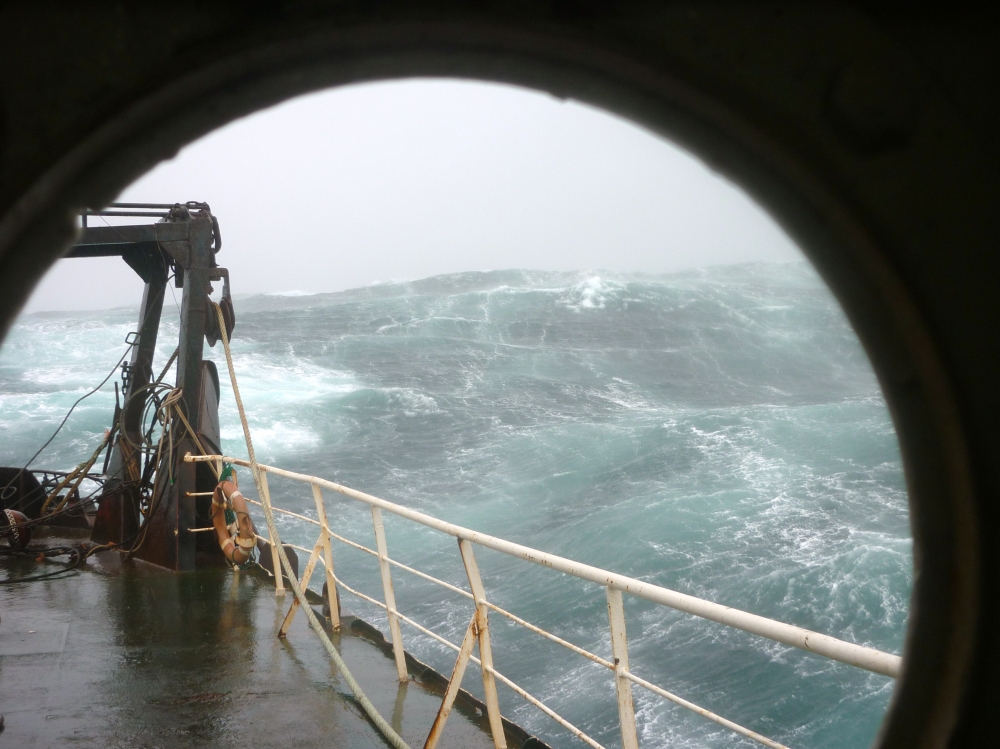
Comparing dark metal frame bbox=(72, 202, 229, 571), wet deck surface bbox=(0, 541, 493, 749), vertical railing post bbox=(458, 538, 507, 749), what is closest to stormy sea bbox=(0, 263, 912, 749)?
vertical railing post bbox=(458, 538, 507, 749)

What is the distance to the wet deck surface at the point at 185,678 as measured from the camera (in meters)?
3.28

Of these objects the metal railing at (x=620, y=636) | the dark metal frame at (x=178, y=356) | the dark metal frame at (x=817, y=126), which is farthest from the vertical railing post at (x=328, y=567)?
the dark metal frame at (x=817, y=126)

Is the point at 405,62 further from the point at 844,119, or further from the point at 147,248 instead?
the point at 147,248

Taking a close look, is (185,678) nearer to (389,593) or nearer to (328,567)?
(328,567)

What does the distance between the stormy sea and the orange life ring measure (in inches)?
167

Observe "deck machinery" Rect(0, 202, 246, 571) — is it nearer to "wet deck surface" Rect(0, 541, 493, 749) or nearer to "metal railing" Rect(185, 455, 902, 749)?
"wet deck surface" Rect(0, 541, 493, 749)

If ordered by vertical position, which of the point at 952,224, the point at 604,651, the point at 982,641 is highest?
the point at 952,224

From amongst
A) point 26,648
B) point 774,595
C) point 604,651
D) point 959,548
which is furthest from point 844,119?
point 774,595

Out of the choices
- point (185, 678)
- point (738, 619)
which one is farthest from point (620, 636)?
point (185, 678)

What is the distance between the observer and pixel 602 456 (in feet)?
71.2

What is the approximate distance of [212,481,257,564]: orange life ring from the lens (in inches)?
232

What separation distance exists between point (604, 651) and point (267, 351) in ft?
99.6

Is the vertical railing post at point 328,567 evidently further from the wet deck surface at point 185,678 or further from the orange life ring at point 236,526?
the orange life ring at point 236,526

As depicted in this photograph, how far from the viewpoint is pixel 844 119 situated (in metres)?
0.66
